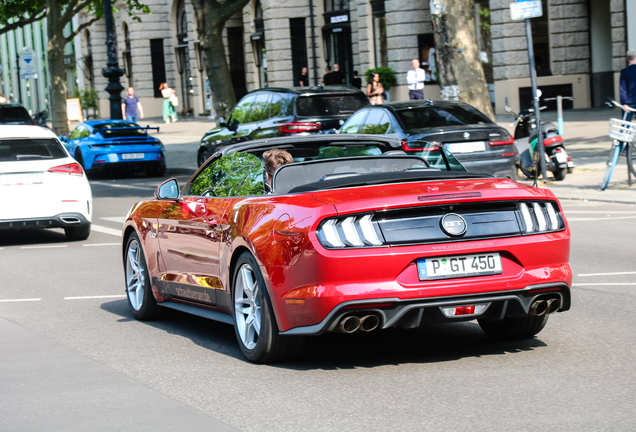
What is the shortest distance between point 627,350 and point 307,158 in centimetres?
240

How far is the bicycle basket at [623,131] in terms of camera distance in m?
15.0

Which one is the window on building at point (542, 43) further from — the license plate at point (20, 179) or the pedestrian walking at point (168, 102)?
the license plate at point (20, 179)

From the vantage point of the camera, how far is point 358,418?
4730 mm

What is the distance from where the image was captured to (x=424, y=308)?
5434 mm

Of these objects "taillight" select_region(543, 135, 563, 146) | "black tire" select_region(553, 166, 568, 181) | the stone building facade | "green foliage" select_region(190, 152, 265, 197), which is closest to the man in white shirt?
the stone building facade

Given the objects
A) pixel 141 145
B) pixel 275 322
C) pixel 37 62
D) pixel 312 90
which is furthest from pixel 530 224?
pixel 37 62

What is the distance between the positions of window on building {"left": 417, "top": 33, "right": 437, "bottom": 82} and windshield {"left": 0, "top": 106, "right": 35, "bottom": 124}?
15.3m

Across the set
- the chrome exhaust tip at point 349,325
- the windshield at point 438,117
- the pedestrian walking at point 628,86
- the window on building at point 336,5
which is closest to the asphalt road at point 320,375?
the chrome exhaust tip at point 349,325

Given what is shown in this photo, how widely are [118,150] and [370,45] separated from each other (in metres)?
15.9

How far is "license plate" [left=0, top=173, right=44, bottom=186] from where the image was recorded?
12.7 meters

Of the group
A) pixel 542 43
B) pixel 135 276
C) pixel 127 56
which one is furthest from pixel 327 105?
pixel 127 56

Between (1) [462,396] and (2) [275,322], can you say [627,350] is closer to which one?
(1) [462,396]

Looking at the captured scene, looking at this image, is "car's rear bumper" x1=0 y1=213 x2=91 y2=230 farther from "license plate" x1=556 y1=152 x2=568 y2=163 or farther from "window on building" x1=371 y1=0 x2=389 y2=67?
"window on building" x1=371 y1=0 x2=389 y2=67

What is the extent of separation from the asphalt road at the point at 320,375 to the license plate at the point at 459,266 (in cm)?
55
